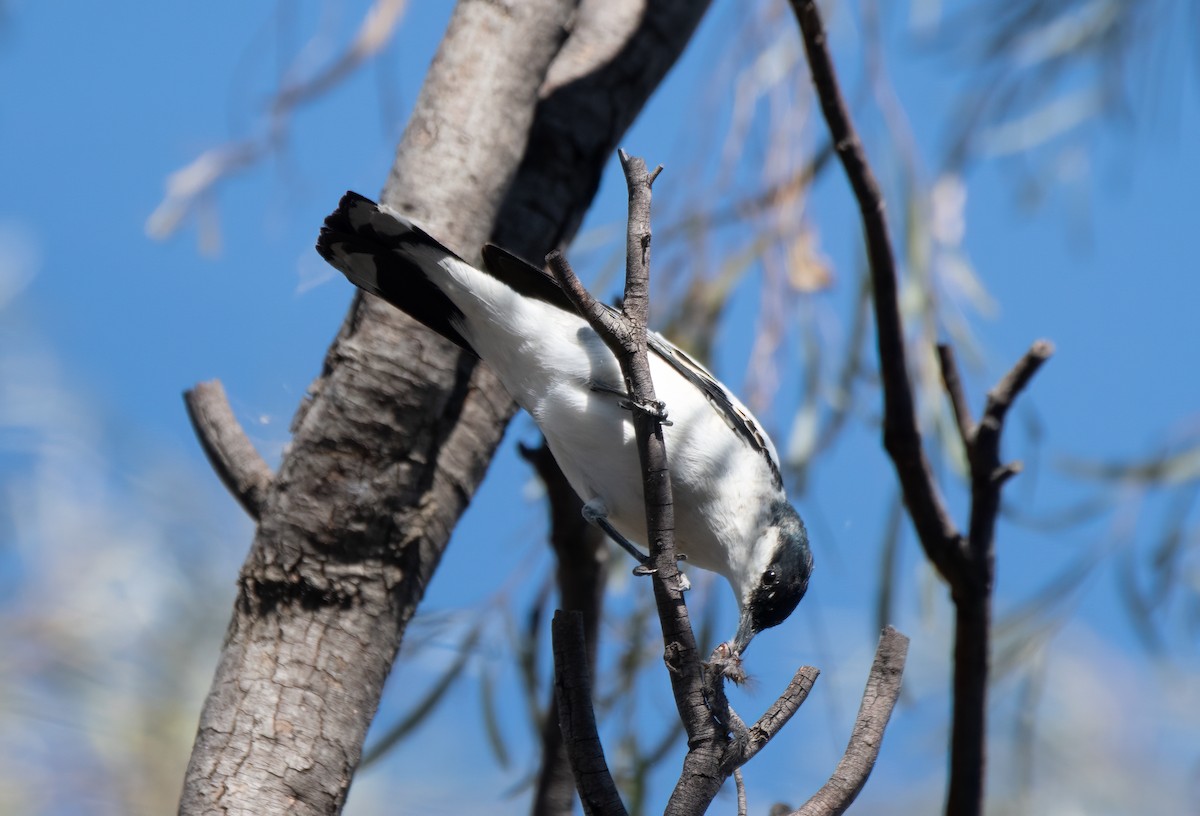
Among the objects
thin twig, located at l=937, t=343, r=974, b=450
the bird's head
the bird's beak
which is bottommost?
the bird's beak

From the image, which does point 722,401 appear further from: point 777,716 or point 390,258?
point 777,716

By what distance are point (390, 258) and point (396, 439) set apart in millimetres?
371

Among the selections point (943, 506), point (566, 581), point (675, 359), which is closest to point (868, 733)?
point (675, 359)

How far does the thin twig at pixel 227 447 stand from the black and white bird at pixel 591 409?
517 millimetres

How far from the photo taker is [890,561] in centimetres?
302

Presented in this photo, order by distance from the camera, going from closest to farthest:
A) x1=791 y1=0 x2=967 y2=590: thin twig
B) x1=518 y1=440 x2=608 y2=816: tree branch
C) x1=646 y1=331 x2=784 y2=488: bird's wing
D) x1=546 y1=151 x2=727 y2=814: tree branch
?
x1=546 y1=151 x2=727 y2=814: tree branch
x1=646 y1=331 x2=784 y2=488: bird's wing
x1=791 y1=0 x2=967 y2=590: thin twig
x1=518 y1=440 x2=608 y2=816: tree branch

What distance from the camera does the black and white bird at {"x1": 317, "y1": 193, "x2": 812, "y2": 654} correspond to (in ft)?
6.96

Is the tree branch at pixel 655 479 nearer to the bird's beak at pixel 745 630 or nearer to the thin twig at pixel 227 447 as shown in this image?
the bird's beak at pixel 745 630

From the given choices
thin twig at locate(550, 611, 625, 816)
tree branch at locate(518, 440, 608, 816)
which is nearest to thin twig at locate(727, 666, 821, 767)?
thin twig at locate(550, 611, 625, 816)

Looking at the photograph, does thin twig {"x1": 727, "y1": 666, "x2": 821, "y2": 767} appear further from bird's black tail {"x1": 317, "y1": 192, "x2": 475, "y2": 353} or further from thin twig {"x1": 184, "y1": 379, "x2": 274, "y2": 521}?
thin twig {"x1": 184, "y1": 379, "x2": 274, "y2": 521}

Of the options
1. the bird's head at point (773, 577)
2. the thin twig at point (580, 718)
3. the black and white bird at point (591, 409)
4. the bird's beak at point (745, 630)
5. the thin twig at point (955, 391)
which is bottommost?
the thin twig at point (580, 718)

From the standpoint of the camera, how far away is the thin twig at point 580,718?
57.9 inches

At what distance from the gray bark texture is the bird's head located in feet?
2.16

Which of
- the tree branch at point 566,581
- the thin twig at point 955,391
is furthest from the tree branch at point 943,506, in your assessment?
the tree branch at point 566,581
